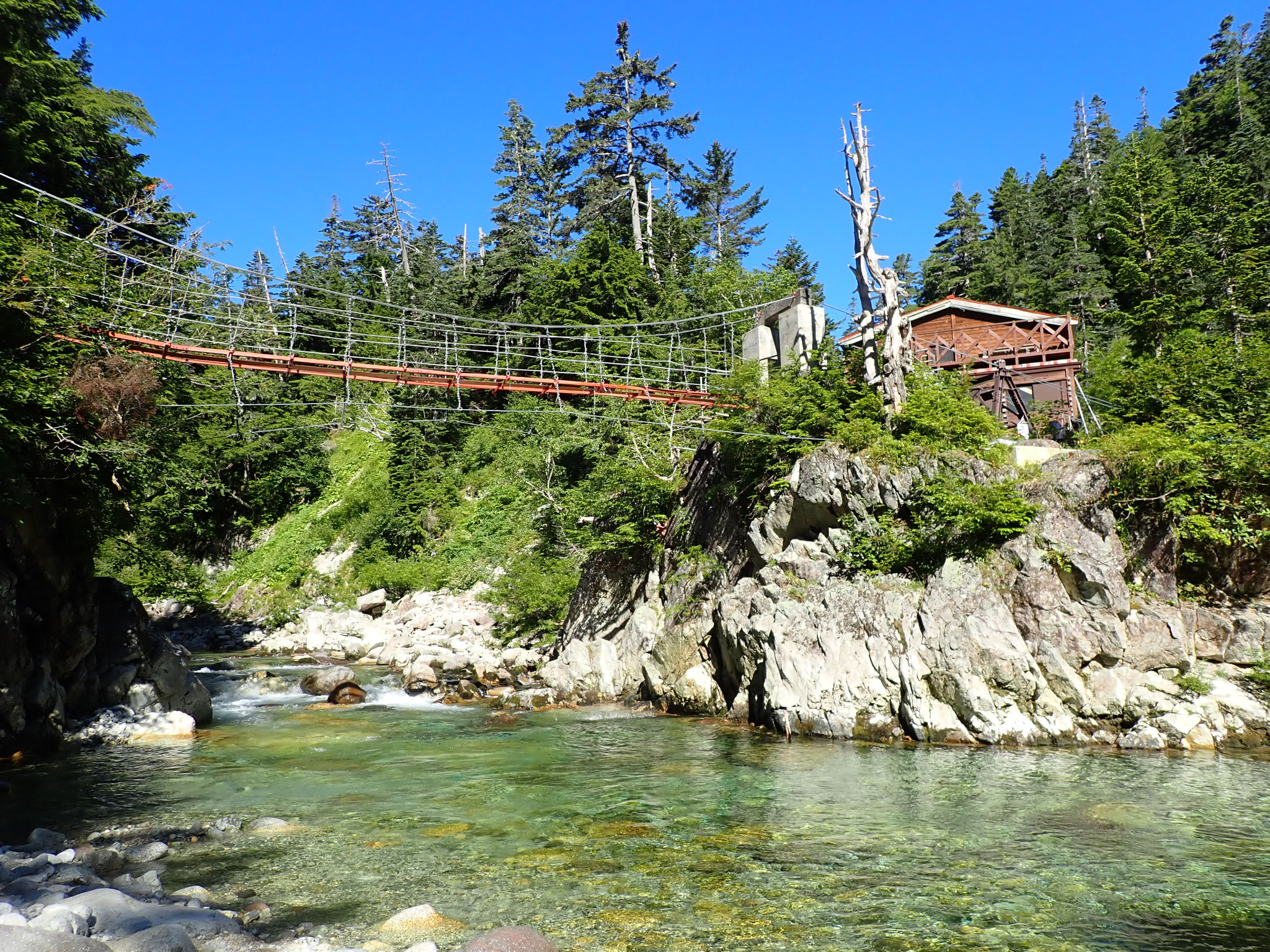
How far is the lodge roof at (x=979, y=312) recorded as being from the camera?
22594mm

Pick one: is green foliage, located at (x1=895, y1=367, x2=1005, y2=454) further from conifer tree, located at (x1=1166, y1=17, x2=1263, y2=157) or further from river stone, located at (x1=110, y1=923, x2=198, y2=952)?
conifer tree, located at (x1=1166, y1=17, x2=1263, y2=157)

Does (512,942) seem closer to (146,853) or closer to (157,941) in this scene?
(157,941)

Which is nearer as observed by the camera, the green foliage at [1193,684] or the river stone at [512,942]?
the river stone at [512,942]

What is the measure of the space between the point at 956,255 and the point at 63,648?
43590 mm

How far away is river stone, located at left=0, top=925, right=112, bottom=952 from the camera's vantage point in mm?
4293

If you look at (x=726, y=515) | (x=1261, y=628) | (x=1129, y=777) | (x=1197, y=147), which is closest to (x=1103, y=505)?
(x=1261, y=628)

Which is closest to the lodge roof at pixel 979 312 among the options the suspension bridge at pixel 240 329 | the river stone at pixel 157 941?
the suspension bridge at pixel 240 329

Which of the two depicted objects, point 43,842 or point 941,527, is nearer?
point 43,842

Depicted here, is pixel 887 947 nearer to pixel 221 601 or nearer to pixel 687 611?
pixel 687 611

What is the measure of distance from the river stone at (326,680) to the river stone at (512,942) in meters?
12.8

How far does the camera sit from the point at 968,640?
39.1 ft

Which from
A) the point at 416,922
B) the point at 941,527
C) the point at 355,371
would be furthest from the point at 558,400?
Answer: the point at 416,922

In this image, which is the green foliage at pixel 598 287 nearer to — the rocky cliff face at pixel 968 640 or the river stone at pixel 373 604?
the river stone at pixel 373 604

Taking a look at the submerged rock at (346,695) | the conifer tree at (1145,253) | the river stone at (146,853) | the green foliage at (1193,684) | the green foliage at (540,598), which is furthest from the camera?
the conifer tree at (1145,253)
